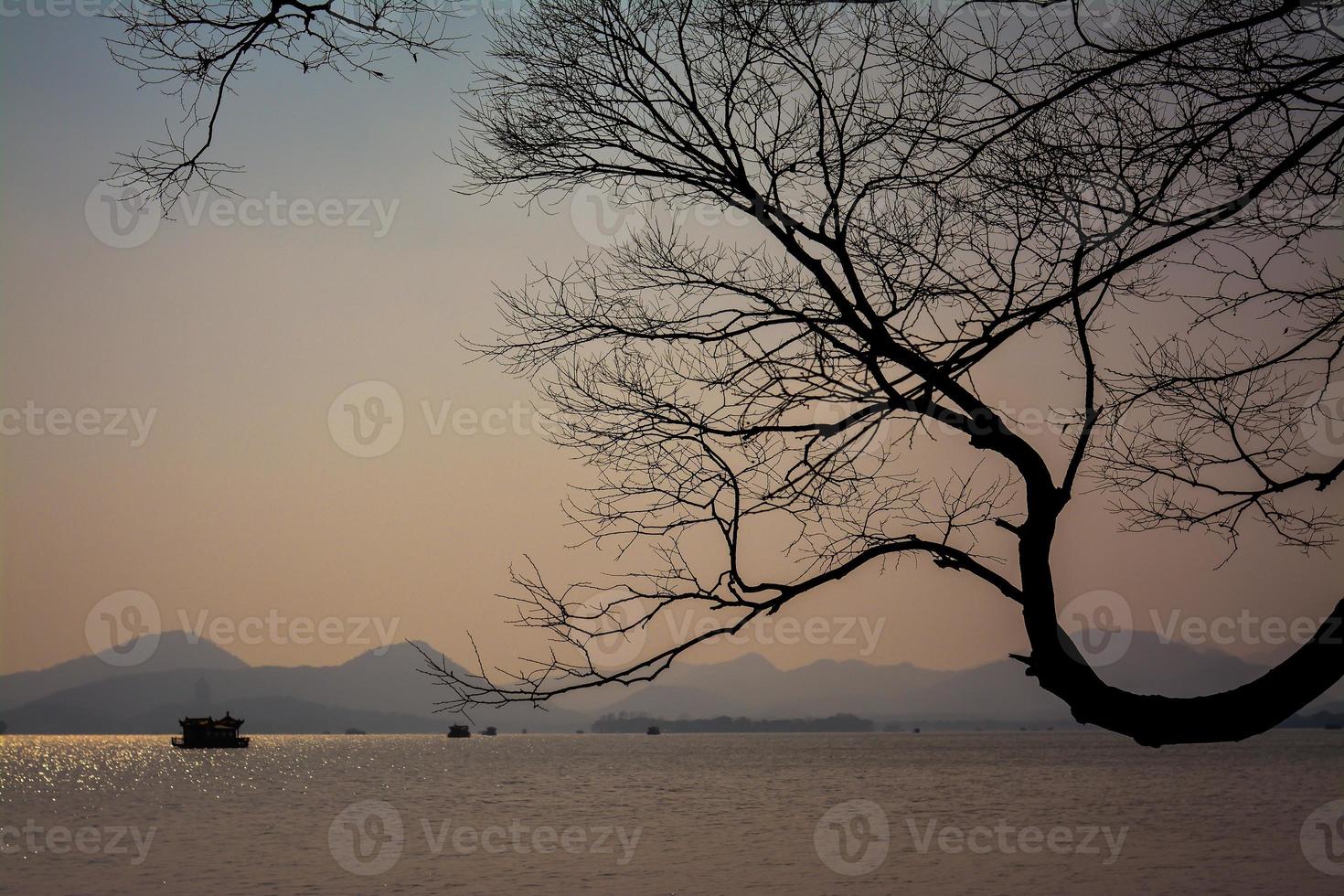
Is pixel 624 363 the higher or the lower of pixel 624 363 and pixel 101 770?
the higher

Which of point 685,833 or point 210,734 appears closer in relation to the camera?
point 685,833

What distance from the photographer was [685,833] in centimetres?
5672

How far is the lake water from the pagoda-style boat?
4551cm

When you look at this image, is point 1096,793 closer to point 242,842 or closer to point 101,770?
point 242,842

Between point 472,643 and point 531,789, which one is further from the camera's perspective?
point 531,789

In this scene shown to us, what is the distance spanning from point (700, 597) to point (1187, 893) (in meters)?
41.8

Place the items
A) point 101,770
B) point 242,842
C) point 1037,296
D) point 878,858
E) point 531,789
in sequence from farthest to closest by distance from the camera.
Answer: point 101,770 < point 531,789 < point 242,842 < point 878,858 < point 1037,296

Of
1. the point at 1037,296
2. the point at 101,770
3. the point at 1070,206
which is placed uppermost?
the point at 1070,206

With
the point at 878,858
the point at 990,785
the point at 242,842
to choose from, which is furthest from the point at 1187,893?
the point at 990,785

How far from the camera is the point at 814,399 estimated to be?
5.17 meters

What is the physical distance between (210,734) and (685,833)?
418 ft

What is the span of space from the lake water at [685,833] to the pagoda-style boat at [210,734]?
45.5 meters

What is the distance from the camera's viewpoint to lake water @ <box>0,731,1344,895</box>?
A: 42.0 meters

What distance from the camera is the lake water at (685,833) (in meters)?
42.0
